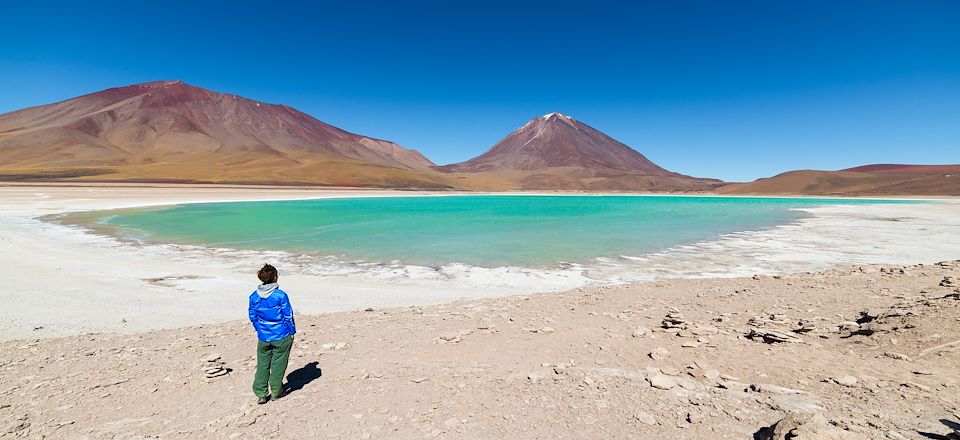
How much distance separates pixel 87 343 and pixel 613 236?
58.6 feet

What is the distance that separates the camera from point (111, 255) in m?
12.9

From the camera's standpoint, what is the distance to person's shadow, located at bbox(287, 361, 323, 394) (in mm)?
4359

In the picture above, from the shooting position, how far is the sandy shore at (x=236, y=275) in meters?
7.27

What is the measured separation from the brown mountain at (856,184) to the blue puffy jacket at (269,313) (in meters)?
125

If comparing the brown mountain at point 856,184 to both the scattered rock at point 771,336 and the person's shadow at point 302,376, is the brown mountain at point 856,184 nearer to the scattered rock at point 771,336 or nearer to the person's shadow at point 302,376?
the scattered rock at point 771,336

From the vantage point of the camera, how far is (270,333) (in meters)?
4.11

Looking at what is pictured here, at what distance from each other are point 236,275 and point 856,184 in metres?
146

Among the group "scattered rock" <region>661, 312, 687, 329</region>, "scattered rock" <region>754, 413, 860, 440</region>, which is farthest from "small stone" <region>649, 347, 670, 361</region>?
"scattered rock" <region>754, 413, 860, 440</region>

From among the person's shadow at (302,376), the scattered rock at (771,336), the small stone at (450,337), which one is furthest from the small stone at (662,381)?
the person's shadow at (302,376)

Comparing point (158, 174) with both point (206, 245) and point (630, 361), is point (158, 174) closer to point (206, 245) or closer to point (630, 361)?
point (206, 245)

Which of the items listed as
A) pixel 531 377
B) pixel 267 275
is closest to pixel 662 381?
pixel 531 377

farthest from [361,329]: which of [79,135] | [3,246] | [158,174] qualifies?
[79,135]

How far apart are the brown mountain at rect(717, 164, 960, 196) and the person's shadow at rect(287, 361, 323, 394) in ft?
409

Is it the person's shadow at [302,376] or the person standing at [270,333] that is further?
the person's shadow at [302,376]
